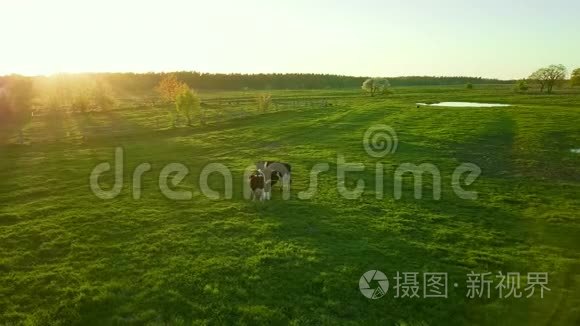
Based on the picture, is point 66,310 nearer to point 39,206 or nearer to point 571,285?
point 39,206

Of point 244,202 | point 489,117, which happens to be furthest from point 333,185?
point 489,117

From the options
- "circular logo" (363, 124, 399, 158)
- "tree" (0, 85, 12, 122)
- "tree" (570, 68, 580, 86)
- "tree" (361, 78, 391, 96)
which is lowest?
"circular logo" (363, 124, 399, 158)

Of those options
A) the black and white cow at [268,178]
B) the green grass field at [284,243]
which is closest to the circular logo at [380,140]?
the green grass field at [284,243]

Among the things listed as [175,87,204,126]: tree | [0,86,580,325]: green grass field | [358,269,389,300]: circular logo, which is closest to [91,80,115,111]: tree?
[175,87,204,126]: tree

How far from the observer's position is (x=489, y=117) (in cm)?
5512

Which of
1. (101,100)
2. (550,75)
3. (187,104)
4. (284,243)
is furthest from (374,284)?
(550,75)

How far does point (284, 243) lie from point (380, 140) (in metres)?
28.2

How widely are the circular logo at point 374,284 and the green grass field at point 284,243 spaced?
262 millimetres

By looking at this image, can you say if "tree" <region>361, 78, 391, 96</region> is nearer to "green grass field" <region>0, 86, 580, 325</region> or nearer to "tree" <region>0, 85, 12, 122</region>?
"tree" <region>0, 85, 12, 122</region>

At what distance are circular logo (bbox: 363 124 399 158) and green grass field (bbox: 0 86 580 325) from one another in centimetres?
152

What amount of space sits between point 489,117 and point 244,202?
4164 centimetres

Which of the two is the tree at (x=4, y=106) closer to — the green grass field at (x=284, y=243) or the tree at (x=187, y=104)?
the tree at (x=187, y=104)

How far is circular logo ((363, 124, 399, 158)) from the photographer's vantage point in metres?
39.3

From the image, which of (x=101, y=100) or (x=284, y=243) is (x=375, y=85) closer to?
(x=101, y=100)
